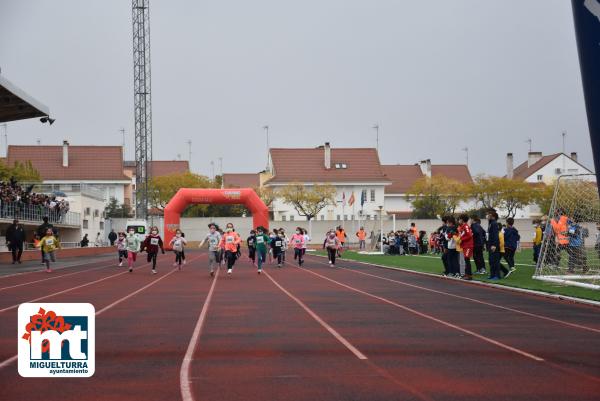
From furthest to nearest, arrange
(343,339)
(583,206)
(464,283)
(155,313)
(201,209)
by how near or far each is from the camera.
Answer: (201,209), (583,206), (464,283), (155,313), (343,339)

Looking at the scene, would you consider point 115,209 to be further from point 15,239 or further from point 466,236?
point 466,236

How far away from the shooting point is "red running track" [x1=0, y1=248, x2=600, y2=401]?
7.77 meters

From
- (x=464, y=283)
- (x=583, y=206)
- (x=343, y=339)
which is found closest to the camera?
(x=343, y=339)

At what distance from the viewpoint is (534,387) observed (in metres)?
7.89

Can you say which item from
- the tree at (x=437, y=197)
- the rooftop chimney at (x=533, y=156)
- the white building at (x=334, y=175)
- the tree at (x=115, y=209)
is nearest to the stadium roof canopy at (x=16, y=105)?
the tree at (x=115, y=209)

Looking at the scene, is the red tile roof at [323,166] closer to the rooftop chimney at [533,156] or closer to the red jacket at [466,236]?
the rooftop chimney at [533,156]

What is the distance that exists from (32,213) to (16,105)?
11.8 metres

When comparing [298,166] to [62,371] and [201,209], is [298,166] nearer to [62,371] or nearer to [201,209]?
[201,209]

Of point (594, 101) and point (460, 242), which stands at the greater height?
point (594, 101)

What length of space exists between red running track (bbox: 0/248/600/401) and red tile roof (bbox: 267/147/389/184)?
232 ft

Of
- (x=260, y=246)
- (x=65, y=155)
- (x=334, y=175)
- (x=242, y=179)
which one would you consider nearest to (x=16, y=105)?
(x=260, y=246)

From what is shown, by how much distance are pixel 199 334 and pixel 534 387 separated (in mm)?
5288

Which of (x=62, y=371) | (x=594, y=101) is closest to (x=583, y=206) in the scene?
(x=594, y=101)

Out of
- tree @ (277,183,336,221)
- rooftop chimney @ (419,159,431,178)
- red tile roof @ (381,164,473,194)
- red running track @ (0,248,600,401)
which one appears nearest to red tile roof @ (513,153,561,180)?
red tile roof @ (381,164,473,194)
